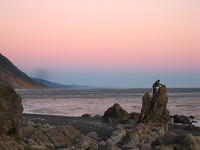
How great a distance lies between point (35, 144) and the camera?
53.5ft

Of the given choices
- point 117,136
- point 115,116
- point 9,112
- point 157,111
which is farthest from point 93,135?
point 115,116

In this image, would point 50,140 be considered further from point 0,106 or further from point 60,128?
point 0,106

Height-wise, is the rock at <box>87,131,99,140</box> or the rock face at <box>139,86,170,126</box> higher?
the rock face at <box>139,86,170,126</box>

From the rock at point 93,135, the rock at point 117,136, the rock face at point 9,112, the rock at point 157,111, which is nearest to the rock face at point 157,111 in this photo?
the rock at point 157,111

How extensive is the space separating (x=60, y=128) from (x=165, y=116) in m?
12.4

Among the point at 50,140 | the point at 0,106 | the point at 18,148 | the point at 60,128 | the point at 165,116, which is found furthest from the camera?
the point at 165,116

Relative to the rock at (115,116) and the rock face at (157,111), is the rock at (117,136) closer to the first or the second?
the rock face at (157,111)

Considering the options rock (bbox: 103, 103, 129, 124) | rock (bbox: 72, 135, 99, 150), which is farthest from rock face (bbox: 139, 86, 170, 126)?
rock (bbox: 72, 135, 99, 150)

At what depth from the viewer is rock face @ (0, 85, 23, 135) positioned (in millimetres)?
15630

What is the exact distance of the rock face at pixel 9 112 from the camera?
1563 cm

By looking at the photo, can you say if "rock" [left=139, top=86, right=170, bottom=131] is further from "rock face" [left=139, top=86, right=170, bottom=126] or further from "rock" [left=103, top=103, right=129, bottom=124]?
"rock" [left=103, top=103, right=129, bottom=124]

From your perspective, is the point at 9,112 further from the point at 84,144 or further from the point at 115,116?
the point at 115,116

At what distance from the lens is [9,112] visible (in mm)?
16078

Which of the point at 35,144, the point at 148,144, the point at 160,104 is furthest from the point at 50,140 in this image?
the point at 160,104
